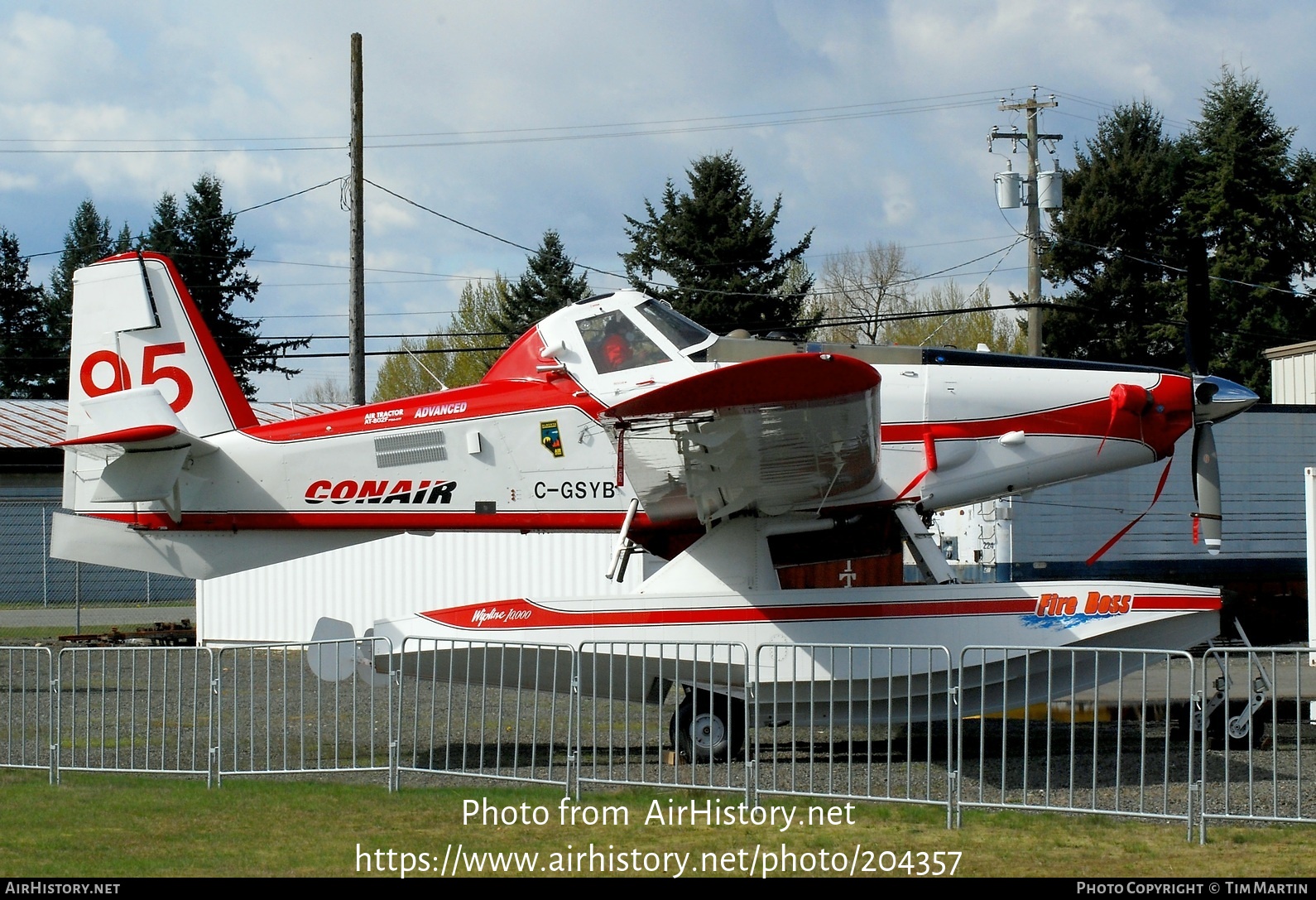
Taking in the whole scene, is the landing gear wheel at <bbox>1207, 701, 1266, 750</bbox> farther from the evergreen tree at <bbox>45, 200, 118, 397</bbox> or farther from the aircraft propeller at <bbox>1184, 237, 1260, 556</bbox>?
the evergreen tree at <bbox>45, 200, 118, 397</bbox>

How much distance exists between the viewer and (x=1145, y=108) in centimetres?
4700

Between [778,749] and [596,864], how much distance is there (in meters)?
4.92

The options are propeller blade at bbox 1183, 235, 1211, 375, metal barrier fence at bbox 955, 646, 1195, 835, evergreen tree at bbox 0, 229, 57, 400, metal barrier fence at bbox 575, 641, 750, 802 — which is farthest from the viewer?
evergreen tree at bbox 0, 229, 57, 400

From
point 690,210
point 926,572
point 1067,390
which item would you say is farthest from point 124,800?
point 690,210

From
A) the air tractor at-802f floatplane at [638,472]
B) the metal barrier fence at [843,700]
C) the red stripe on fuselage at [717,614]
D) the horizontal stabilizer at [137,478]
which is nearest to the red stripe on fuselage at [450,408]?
the air tractor at-802f floatplane at [638,472]

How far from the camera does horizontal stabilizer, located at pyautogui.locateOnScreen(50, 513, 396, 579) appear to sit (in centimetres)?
1120

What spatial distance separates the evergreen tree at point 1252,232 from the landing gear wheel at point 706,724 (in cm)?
3347

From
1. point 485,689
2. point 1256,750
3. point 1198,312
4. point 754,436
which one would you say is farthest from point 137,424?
point 1198,312

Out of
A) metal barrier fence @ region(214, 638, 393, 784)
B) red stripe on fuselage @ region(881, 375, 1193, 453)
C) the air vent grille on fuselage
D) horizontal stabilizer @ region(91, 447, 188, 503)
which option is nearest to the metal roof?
metal barrier fence @ region(214, 638, 393, 784)

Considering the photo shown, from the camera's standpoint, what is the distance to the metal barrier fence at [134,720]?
9031 millimetres

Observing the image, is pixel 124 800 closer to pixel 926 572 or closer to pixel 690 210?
pixel 926 572

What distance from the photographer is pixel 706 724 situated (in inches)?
382

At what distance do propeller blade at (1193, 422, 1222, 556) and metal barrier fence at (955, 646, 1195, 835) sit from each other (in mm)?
1264

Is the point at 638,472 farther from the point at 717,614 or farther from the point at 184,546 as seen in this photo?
the point at 184,546
